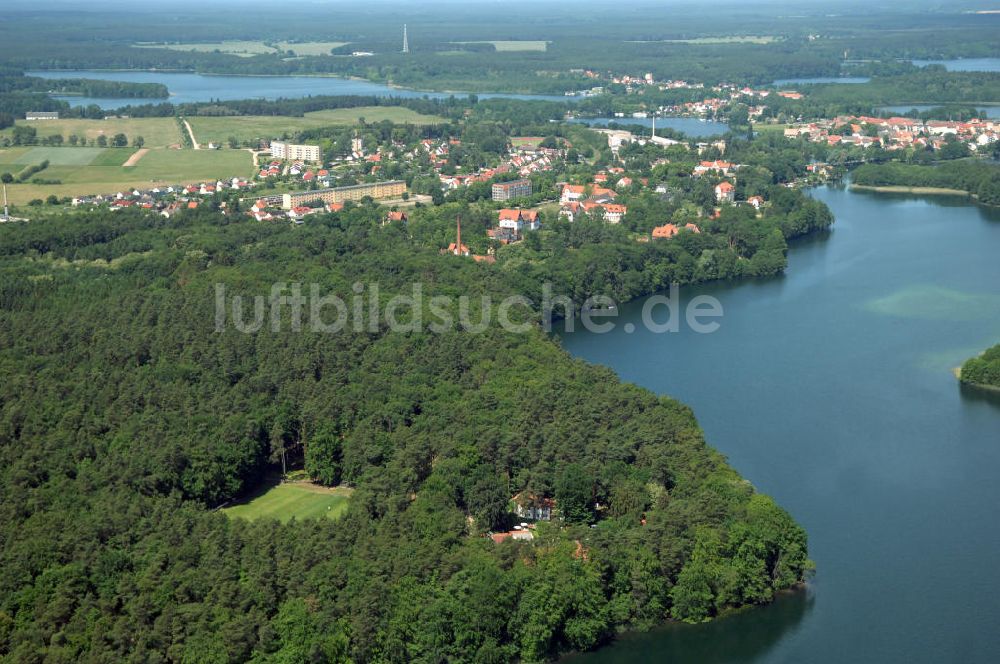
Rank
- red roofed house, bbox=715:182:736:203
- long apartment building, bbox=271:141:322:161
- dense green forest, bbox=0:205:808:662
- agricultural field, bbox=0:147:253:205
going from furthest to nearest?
1. long apartment building, bbox=271:141:322:161
2. agricultural field, bbox=0:147:253:205
3. red roofed house, bbox=715:182:736:203
4. dense green forest, bbox=0:205:808:662

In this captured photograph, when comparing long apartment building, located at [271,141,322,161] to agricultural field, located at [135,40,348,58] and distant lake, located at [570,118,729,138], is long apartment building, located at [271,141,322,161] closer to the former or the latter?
distant lake, located at [570,118,729,138]

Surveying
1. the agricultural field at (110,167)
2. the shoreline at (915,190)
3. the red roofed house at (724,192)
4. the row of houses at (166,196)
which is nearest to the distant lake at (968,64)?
the shoreline at (915,190)

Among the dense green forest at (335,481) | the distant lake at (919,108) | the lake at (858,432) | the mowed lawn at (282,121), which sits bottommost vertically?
the distant lake at (919,108)

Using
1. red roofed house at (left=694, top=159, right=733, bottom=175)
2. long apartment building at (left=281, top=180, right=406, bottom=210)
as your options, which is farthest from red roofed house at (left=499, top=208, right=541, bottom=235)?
red roofed house at (left=694, top=159, right=733, bottom=175)

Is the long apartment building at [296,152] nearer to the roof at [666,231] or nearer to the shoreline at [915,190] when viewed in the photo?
the roof at [666,231]

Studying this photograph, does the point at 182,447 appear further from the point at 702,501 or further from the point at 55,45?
the point at 55,45

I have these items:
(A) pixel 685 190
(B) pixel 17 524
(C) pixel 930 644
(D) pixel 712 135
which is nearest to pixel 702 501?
(C) pixel 930 644
